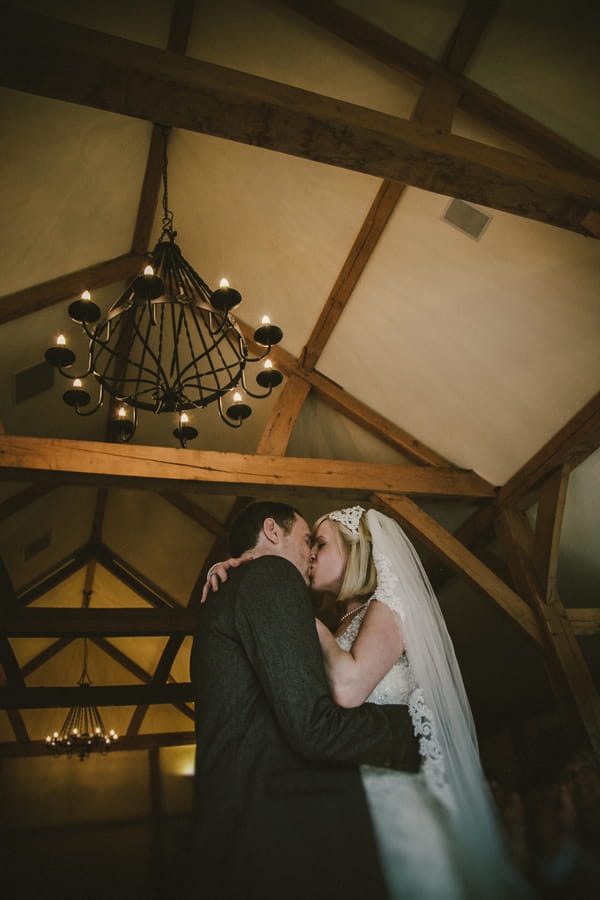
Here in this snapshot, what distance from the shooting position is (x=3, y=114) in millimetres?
2820

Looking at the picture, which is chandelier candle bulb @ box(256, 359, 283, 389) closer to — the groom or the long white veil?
the long white veil

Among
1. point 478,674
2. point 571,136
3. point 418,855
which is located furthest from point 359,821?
point 478,674

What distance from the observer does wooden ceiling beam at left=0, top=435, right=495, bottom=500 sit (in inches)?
145

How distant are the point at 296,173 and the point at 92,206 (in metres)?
1.44

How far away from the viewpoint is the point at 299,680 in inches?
48.1

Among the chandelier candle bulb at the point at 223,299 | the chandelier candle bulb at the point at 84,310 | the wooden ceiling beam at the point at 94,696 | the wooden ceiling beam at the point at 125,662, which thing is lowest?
the chandelier candle bulb at the point at 223,299

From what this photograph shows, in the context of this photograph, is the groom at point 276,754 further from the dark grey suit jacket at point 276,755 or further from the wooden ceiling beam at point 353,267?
the wooden ceiling beam at point 353,267

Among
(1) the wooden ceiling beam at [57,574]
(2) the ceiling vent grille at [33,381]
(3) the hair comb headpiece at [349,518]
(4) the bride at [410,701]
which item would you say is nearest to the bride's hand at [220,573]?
(4) the bride at [410,701]

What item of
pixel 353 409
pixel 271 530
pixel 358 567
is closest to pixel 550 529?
pixel 353 409

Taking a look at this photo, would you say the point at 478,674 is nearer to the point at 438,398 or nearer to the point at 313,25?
the point at 438,398

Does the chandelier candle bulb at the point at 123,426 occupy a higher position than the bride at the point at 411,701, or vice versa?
the chandelier candle bulb at the point at 123,426

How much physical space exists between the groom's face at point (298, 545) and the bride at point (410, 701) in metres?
0.17

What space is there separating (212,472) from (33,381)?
Answer: 2020 mm

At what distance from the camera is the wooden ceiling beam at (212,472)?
145 inches
